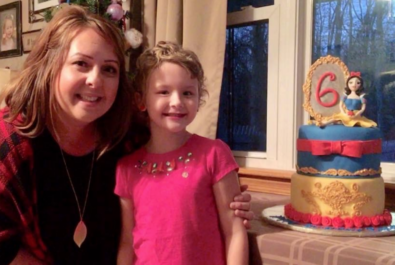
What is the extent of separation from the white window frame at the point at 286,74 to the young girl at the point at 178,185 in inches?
30.9

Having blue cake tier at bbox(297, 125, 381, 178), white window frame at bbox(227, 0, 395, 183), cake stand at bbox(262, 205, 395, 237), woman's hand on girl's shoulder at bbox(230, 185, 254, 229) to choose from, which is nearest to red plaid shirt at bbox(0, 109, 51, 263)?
woman's hand on girl's shoulder at bbox(230, 185, 254, 229)

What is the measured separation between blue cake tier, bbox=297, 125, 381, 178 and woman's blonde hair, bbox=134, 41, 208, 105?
35 centimetres

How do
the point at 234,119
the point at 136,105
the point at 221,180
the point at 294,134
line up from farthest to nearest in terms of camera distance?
the point at 234,119
the point at 294,134
the point at 136,105
the point at 221,180

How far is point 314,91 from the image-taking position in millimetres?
1227

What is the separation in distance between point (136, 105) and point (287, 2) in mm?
970

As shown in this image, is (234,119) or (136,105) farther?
(234,119)

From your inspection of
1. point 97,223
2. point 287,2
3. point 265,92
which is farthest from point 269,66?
point 97,223

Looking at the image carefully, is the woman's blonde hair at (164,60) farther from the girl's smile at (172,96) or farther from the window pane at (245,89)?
the window pane at (245,89)

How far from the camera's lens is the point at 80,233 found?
1224mm

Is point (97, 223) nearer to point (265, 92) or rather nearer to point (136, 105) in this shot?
point (136, 105)

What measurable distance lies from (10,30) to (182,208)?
8.17 feet

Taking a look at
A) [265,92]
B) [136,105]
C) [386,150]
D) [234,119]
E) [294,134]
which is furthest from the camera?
[234,119]

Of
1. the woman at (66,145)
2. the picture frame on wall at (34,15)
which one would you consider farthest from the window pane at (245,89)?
the picture frame on wall at (34,15)

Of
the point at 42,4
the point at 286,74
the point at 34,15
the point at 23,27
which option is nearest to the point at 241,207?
the point at 286,74
